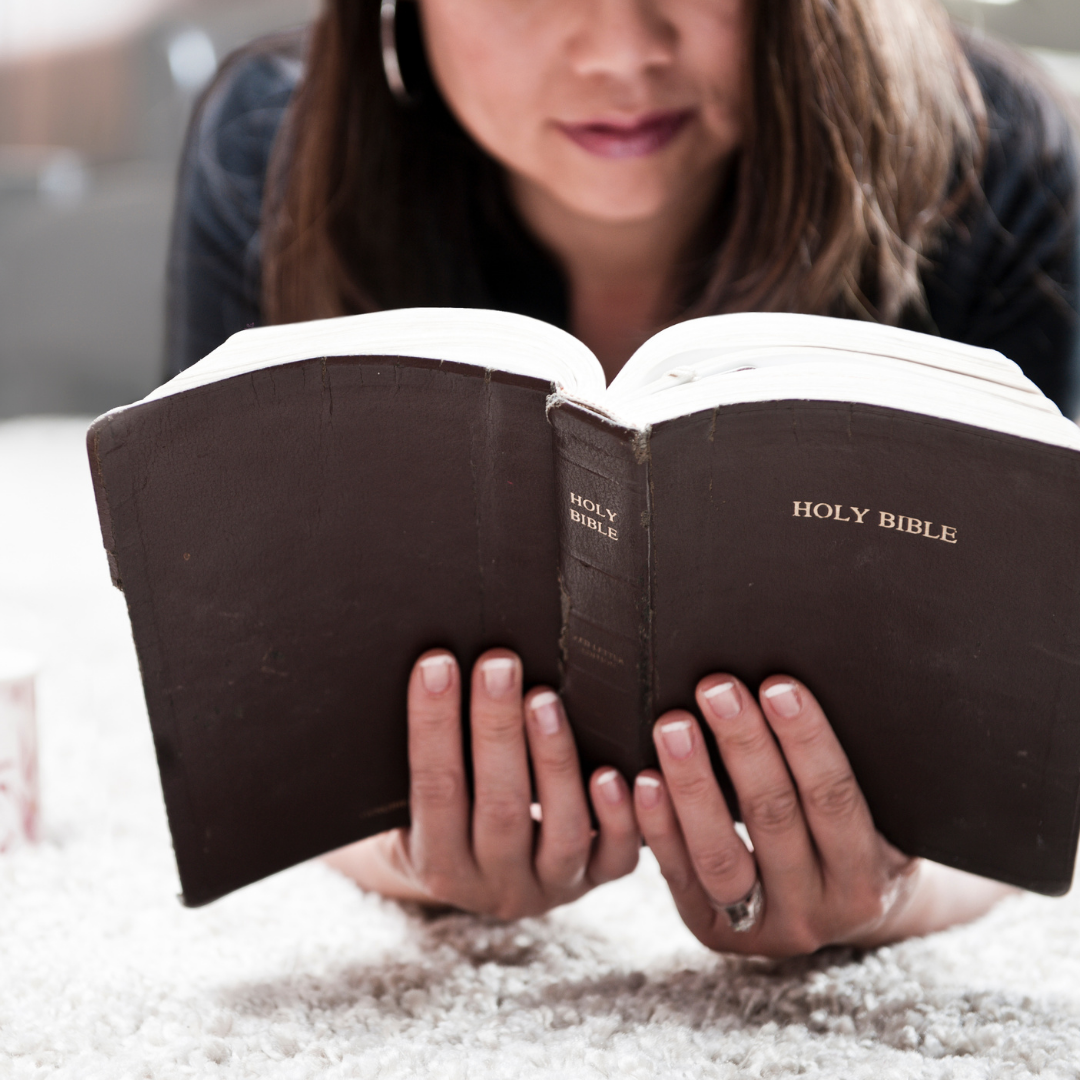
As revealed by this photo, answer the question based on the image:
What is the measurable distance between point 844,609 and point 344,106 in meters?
0.81

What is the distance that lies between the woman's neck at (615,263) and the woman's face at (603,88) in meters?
0.14

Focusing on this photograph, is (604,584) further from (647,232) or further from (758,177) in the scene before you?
(647,232)

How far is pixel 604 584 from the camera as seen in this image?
0.52 metres

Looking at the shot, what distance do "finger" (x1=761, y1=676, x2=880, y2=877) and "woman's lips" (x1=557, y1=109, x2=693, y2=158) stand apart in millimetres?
531

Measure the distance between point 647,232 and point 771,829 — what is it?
72 cm

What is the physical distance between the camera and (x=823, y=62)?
2.80 ft

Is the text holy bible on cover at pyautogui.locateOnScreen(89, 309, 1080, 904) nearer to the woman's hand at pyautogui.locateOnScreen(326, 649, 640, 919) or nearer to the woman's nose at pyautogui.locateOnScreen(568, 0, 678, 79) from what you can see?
the woman's hand at pyautogui.locateOnScreen(326, 649, 640, 919)

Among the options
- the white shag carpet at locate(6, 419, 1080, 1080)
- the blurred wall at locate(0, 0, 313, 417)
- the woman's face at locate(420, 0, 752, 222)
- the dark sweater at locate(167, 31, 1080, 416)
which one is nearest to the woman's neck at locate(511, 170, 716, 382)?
the woman's face at locate(420, 0, 752, 222)

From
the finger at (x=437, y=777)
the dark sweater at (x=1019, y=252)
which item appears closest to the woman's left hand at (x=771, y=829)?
the finger at (x=437, y=777)

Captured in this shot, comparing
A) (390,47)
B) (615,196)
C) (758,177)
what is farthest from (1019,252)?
(390,47)

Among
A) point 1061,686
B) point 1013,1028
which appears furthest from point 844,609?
point 1013,1028

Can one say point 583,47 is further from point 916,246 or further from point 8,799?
point 8,799

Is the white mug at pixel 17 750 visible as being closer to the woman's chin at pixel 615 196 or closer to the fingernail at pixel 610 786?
the fingernail at pixel 610 786

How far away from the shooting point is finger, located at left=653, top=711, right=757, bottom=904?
55 cm
